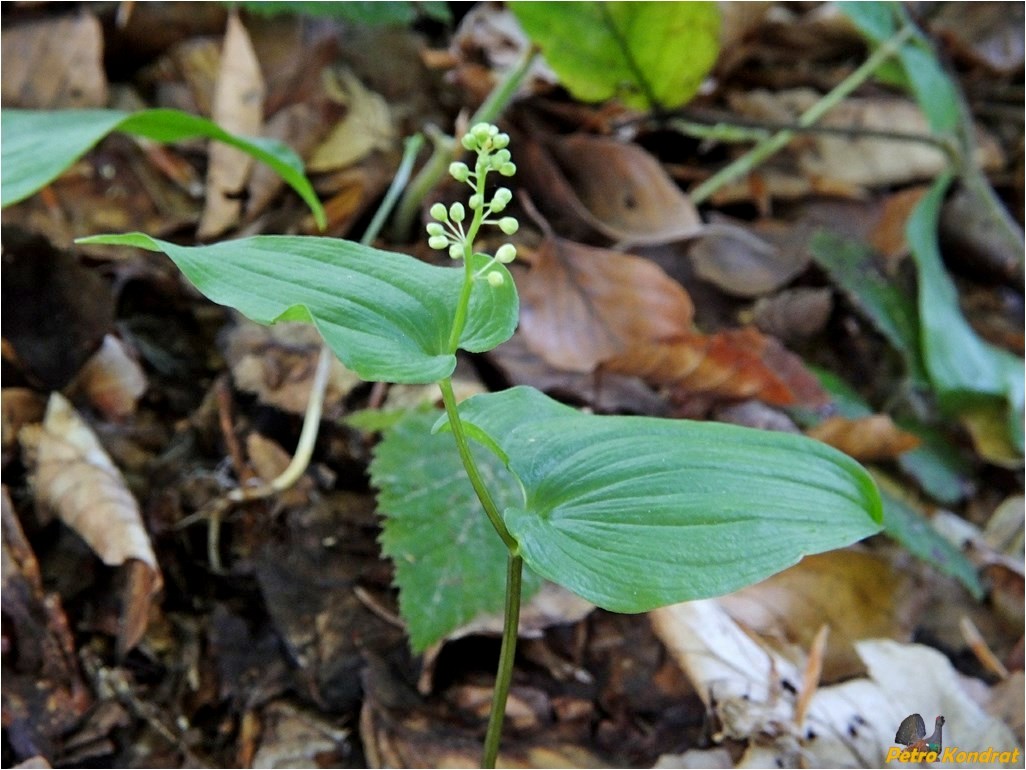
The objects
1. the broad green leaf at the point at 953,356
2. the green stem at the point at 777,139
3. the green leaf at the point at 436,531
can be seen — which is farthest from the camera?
the green stem at the point at 777,139

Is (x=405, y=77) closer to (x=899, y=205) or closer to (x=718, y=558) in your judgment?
(x=899, y=205)

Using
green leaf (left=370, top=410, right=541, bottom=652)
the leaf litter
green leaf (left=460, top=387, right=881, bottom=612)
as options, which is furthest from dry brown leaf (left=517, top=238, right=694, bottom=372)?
green leaf (left=460, top=387, right=881, bottom=612)

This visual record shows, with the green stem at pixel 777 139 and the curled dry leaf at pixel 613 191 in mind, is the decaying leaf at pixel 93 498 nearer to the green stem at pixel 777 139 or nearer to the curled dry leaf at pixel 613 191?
the curled dry leaf at pixel 613 191

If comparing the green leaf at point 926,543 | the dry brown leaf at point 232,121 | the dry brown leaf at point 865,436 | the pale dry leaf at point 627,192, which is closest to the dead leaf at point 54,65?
the dry brown leaf at point 232,121

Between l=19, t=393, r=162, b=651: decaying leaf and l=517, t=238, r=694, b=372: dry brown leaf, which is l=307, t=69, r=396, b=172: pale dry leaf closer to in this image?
l=517, t=238, r=694, b=372: dry brown leaf

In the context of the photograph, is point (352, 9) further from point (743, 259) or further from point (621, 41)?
point (743, 259)
